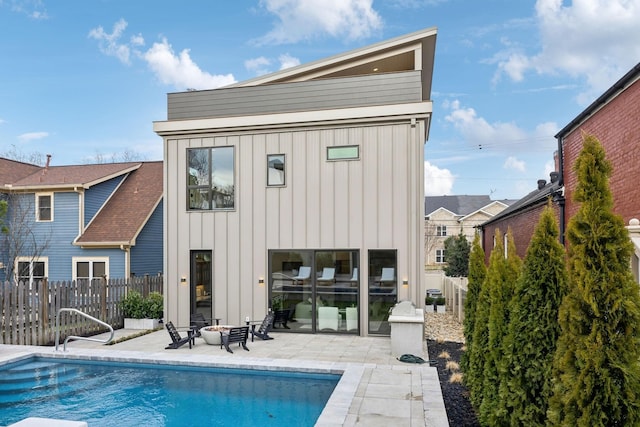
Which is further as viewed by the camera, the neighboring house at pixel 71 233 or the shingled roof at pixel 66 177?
the shingled roof at pixel 66 177

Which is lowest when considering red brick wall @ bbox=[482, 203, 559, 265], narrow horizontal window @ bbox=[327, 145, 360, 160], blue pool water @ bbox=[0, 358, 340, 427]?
blue pool water @ bbox=[0, 358, 340, 427]

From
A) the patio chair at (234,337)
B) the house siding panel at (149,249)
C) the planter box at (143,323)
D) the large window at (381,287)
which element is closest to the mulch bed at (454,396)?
the large window at (381,287)

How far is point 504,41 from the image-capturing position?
21141mm

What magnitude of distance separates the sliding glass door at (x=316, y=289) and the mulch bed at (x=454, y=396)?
230 cm

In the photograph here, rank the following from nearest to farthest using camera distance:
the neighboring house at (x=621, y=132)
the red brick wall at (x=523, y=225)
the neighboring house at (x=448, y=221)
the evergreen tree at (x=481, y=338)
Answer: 1. the evergreen tree at (x=481, y=338)
2. the neighboring house at (x=621, y=132)
3. the red brick wall at (x=523, y=225)
4. the neighboring house at (x=448, y=221)

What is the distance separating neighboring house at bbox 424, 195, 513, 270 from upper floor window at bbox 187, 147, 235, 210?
32.4m

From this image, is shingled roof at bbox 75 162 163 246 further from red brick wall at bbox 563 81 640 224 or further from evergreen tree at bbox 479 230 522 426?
red brick wall at bbox 563 81 640 224

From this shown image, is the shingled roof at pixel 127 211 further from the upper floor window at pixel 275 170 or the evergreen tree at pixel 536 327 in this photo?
the evergreen tree at pixel 536 327

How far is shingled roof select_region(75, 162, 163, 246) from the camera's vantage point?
16.0 metres

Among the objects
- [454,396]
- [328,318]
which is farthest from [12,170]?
[454,396]

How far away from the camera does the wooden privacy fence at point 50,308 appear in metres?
9.82

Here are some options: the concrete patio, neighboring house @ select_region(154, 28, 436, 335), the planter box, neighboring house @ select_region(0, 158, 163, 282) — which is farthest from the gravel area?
neighboring house @ select_region(0, 158, 163, 282)

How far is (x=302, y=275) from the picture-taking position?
10953mm

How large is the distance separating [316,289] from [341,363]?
2.95 m
